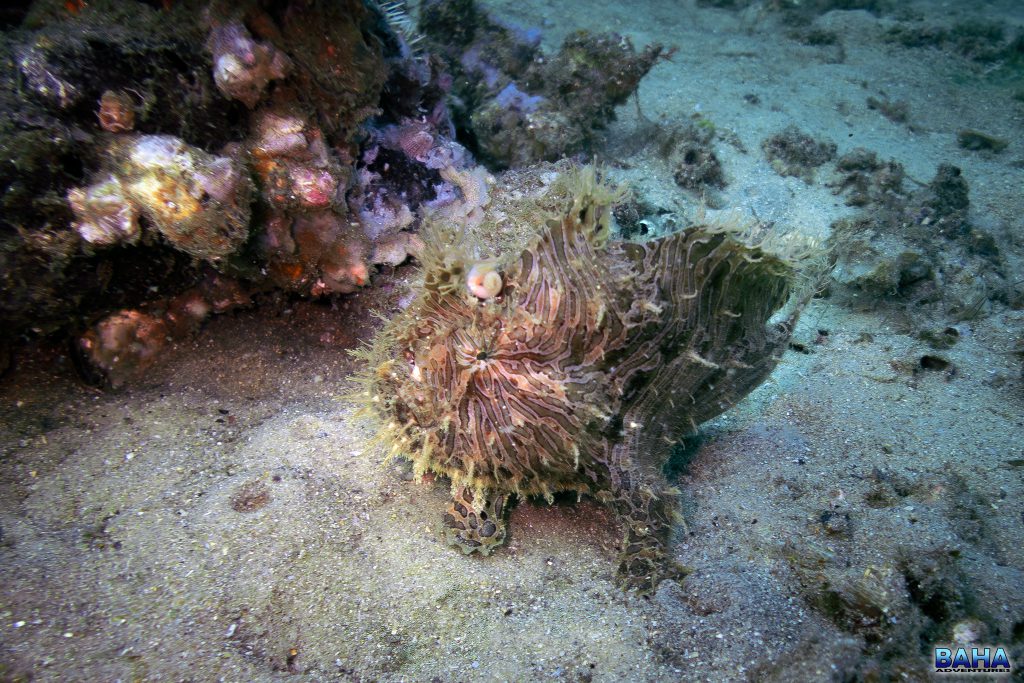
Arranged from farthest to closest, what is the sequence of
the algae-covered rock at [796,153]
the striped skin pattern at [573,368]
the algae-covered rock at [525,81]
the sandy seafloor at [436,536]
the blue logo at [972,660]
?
the algae-covered rock at [796,153], the algae-covered rock at [525,81], the striped skin pattern at [573,368], the sandy seafloor at [436,536], the blue logo at [972,660]

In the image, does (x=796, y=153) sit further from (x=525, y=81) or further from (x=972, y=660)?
(x=972, y=660)

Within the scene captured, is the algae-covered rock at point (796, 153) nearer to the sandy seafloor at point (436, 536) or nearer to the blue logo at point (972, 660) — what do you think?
the sandy seafloor at point (436, 536)

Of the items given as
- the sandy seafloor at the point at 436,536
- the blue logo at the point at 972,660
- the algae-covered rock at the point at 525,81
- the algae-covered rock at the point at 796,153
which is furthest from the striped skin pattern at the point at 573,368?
the algae-covered rock at the point at 796,153

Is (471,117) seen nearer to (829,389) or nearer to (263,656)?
(829,389)

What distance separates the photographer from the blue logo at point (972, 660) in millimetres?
2485

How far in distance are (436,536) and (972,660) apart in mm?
2895

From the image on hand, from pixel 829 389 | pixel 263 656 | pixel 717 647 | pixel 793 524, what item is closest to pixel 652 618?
pixel 717 647

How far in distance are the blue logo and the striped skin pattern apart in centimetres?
133

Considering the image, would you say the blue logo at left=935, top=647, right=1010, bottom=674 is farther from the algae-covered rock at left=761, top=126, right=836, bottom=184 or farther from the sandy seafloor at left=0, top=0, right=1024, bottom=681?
the algae-covered rock at left=761, top=126, right=836, bottom=184

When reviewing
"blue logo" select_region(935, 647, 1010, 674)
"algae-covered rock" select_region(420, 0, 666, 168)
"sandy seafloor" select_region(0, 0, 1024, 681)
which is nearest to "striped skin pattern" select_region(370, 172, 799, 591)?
"sandy seafloor" select_region(0, 0, 1024, 681)

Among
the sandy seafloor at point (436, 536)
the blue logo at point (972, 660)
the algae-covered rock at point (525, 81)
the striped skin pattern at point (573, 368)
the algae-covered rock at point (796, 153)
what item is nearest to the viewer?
the blue logo at point (972, 660)

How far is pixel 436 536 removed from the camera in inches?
142

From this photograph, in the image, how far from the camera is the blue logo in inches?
97.8

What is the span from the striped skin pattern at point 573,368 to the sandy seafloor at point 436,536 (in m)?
0.38
